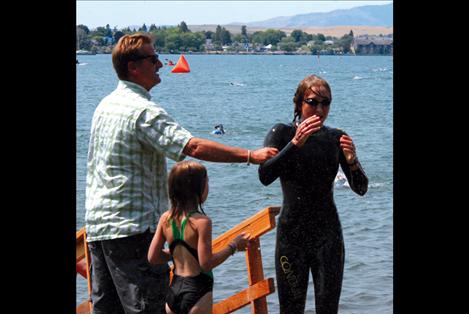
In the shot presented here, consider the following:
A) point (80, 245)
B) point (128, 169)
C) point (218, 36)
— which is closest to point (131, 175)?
point (128, 169)

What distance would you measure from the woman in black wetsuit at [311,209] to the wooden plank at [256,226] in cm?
13

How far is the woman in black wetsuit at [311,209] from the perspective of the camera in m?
5.71

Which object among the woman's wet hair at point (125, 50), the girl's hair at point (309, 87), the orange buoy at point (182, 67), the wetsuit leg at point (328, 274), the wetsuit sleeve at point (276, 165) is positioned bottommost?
the wetsuit leg at point (328, 274)

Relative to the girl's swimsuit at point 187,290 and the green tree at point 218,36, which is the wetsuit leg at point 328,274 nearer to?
the girl's swimsuit at point 187,290

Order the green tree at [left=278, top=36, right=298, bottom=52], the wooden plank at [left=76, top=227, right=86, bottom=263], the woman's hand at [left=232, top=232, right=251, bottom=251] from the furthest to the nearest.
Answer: the green tree at [left=278, top=36, right=298, bottom=52] → the wooden plank at [left=76, top=227, right=86, bottom=263] → the woman's hand at [left=232, top=232, right=251, bottom=251]

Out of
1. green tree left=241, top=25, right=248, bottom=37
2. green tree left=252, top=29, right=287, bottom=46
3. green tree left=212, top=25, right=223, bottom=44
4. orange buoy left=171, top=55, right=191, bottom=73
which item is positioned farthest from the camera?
green tree left=252, top=29, right=287, bottom=46

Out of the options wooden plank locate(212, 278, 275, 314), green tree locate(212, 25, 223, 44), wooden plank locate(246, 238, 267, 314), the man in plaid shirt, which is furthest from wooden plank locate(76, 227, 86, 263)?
green tree locate(212, 25, 223, 44)

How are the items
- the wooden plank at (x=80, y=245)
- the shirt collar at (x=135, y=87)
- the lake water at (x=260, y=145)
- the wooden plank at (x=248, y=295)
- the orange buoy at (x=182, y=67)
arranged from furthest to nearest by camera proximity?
the orange buoy at (x=182, y=67), the lake water at (x=260, y=145), the wooden plank at (x=80, y=245), the wooden plank at (x=248, y=295), the shirt collar at (x=135, y=87)

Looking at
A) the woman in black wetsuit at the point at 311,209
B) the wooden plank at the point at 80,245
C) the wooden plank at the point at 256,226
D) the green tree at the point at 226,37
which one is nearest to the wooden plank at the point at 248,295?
the woman in black wetsuit at the point at 311,209

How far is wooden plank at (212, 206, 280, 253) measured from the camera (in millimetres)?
5668

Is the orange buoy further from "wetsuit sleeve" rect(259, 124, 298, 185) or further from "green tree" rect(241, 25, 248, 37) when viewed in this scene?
"wetsuit sleeve" rect(259, 124, 298, 185)

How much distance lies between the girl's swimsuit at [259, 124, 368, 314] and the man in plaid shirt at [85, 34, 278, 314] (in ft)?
1.70
